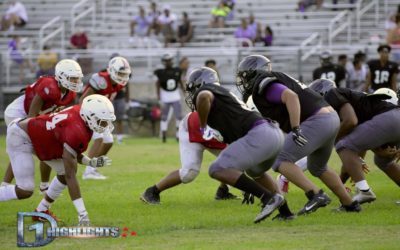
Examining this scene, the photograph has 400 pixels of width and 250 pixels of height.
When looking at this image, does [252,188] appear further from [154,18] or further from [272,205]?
[154,18]

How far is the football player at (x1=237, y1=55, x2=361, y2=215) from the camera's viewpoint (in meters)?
9.02

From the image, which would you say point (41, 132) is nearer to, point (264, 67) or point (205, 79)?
point (205, 79)

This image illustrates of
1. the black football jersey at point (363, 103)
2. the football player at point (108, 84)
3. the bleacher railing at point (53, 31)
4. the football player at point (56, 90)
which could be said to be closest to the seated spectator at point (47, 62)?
the bleacher railing at point (53, 31)

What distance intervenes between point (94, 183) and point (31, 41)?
49.0 feet

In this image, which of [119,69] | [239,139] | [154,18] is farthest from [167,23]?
[239,139]

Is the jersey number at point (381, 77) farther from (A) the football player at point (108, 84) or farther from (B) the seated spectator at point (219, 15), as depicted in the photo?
(B) the seated spectator at point (219, 15)

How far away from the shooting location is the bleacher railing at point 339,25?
2422 cm

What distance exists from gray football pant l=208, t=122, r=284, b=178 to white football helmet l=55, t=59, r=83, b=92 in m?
2.65

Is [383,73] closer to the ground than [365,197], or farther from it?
farther from it

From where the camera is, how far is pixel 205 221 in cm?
946

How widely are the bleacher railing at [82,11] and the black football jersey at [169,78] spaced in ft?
23.5

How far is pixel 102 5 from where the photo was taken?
28.3 m

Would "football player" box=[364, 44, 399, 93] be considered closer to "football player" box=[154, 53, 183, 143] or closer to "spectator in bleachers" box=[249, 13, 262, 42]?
"football player" box=[154, 53, 183, 143]

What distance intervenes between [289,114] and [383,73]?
900cm
